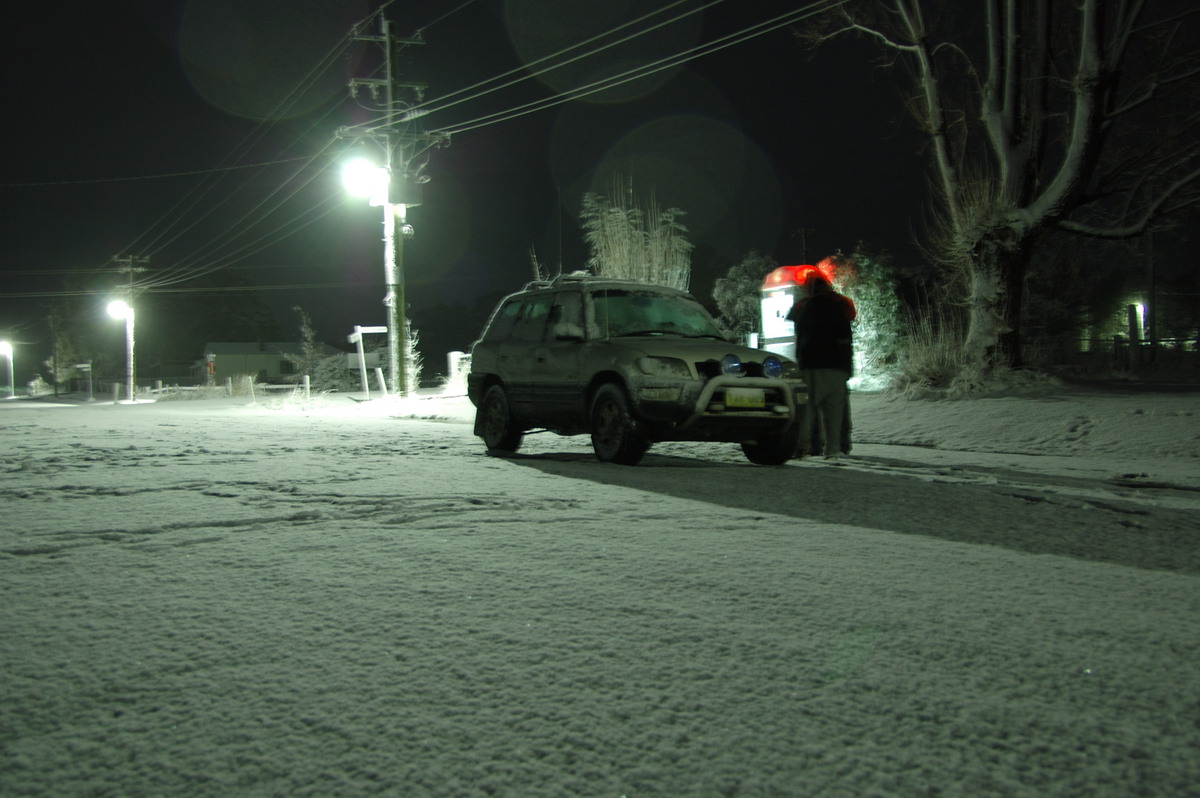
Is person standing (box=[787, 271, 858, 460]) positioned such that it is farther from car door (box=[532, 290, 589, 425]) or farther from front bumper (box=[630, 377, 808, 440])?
car door (box=[532, 290, 589, 425])

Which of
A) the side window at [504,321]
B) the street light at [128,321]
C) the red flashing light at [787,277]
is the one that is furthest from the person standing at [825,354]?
the street light at [128,321]

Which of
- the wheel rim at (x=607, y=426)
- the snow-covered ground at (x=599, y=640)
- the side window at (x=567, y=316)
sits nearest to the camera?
the snow-covered ground at (x=599, y=640)

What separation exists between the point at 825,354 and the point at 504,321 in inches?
150

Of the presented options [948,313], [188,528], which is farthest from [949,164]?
[188,528]

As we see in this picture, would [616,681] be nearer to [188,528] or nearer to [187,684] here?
[187,684]

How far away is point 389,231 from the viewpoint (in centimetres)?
2781

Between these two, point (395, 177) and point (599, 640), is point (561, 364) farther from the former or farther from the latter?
point (395, 177)

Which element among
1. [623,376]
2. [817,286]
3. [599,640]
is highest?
[817,286]

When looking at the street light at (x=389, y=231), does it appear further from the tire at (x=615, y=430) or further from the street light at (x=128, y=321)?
the street light at (x=128, y=321)

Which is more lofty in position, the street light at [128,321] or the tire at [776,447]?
the street light at [128,321]

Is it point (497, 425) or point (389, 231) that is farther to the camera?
point (389, 231)

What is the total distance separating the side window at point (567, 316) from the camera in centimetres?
984

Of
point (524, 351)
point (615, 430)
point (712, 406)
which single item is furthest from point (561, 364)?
point (712, 406)

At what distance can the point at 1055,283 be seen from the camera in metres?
40.1
